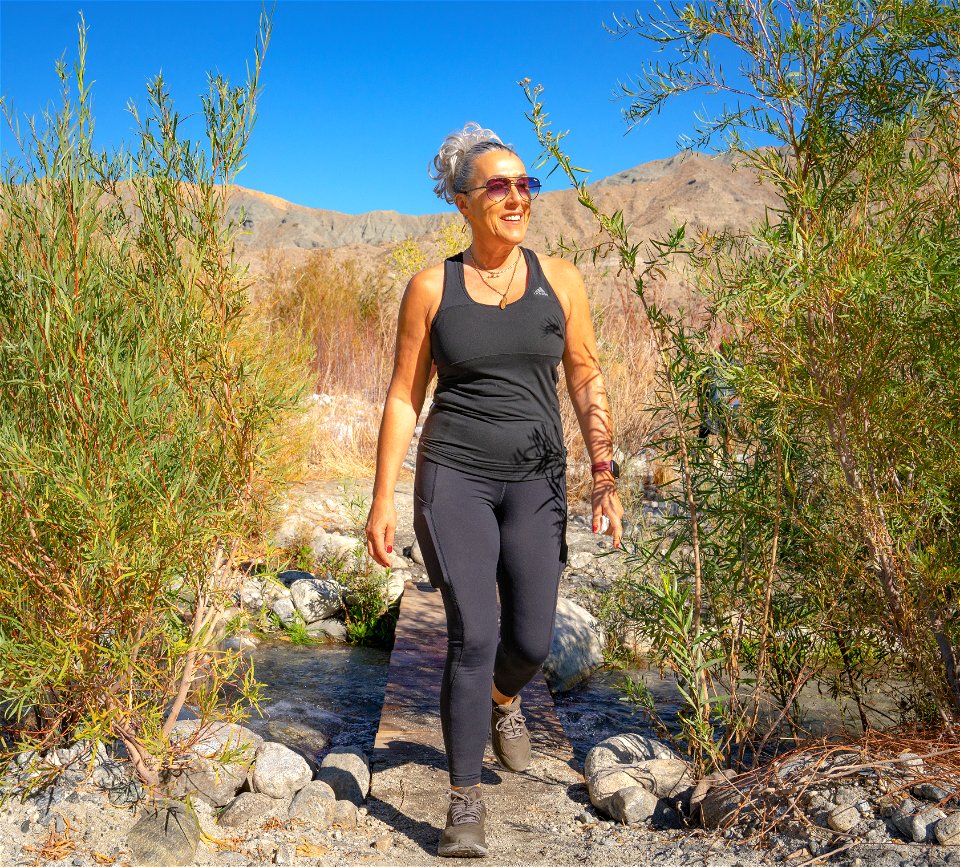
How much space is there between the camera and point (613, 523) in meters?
2.91

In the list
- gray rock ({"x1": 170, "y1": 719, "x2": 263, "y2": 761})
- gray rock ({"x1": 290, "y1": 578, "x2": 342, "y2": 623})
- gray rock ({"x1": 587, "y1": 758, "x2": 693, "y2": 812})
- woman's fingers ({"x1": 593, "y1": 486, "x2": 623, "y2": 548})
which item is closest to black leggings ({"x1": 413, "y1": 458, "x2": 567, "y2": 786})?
woman's fingers ({"x1": 593, "y1": 486, "x2": 623, "y2": 548})

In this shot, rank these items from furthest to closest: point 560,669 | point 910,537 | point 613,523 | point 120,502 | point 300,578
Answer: point 300,578
point 560,669
point 613,523
point 910,537
point 120,502

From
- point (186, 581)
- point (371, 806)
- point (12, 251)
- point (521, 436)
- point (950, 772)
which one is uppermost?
point (12, 251)

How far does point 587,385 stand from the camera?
3.02 metres

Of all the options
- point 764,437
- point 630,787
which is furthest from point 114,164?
point 630,787

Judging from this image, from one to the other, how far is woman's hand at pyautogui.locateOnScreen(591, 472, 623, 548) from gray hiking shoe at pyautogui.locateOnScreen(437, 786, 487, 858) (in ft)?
2.88

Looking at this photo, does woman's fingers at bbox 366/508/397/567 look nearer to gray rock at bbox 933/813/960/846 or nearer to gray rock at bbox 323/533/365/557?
gray rock at bbox 933/813/960/846

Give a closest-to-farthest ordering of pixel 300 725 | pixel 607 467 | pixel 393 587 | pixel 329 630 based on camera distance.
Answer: pixel 607 467 → pixel 300 725 → pixel 329 630 → pixel 393 587

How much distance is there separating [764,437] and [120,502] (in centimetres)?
192

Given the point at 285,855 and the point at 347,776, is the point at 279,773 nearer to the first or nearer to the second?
the point at 347,776

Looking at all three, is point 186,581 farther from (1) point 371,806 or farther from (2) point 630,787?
(2) point 630,787

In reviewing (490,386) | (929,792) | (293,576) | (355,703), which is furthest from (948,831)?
(293,576)

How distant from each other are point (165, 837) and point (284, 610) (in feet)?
9.62

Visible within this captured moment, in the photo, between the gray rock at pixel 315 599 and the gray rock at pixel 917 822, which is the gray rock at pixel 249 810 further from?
the gray rock at pixel 315 599
